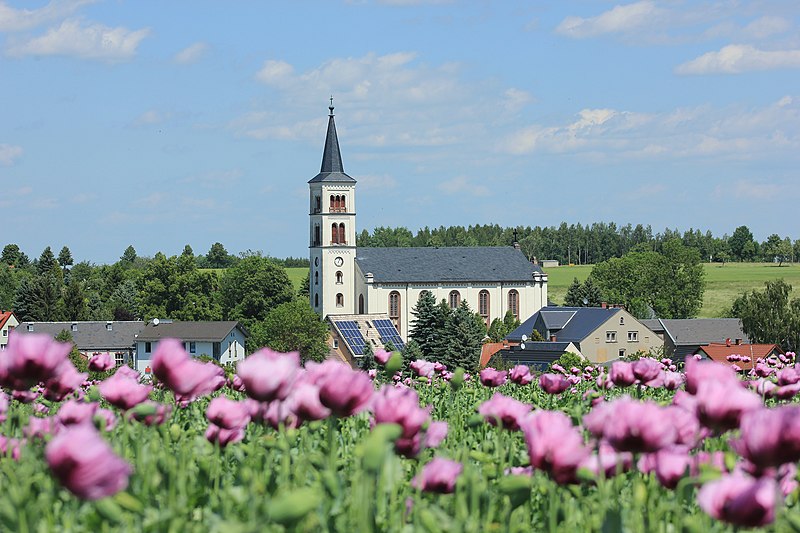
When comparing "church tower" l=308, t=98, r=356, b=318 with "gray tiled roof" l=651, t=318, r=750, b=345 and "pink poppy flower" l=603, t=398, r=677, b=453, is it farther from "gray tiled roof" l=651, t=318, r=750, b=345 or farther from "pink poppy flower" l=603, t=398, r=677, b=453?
"pink poppy flower" l=603, t=398, r=677, b=453

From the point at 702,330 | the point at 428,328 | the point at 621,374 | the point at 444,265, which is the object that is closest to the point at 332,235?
the point at 444,265

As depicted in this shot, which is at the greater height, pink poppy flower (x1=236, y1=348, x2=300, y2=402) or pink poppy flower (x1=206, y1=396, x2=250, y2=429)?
pink poppy flower (x1=236, y1=348, x2=300, y2=402)

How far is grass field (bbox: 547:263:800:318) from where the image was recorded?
115188mm

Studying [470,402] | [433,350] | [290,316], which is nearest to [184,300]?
[290,316]

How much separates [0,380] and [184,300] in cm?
8949

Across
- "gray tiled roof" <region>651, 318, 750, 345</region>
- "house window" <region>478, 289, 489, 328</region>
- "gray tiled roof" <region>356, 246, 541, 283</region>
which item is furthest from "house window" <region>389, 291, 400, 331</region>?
"gray tiled roof" <region>651, 318, 750, 345</region>

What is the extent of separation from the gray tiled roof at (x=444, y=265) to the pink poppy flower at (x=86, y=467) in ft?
282

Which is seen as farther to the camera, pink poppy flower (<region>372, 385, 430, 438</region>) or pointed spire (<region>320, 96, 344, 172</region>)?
pointed spire (<region>320, 96, 344, 172</region>)

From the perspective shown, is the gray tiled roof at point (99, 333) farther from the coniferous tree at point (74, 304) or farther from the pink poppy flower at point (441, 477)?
the pink poppy flower at point (441, 477)

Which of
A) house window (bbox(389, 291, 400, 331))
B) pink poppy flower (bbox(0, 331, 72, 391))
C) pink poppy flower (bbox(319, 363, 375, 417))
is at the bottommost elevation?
house window (bbox(389, 291, 400, 331))

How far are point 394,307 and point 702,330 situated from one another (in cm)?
2312

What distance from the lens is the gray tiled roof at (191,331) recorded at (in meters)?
72.2

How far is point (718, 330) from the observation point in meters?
81.3

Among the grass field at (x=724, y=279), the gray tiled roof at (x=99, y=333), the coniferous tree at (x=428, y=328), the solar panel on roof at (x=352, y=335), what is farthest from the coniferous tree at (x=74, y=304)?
the grass field at (x=724, y=279)
